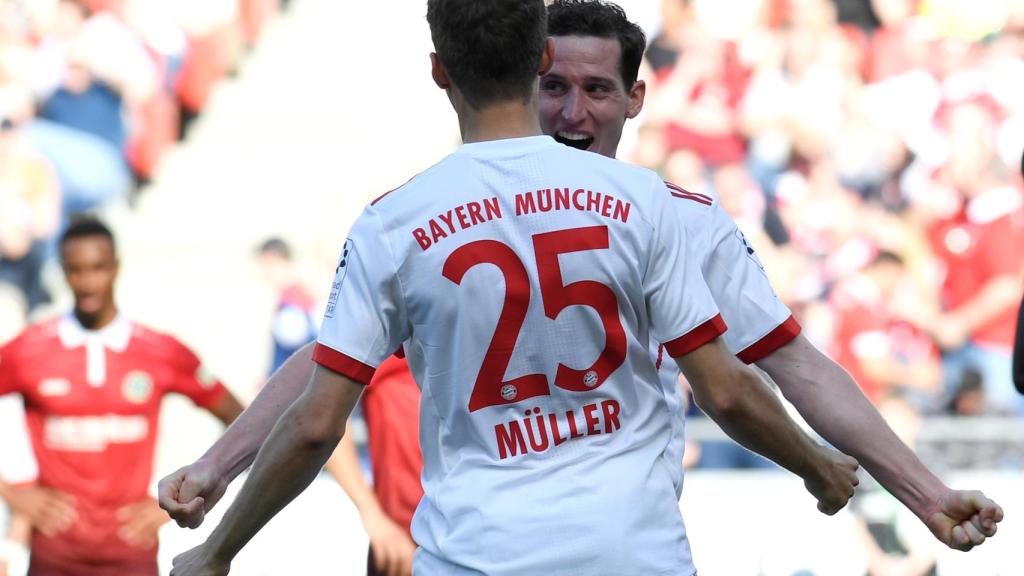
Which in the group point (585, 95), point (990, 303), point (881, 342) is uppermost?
point (585, 95)

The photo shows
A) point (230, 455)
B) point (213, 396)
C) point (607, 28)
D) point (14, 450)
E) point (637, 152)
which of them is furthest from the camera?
point (637, 152)

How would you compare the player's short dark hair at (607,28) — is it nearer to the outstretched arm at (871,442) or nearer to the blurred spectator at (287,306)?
the outstretched arm at (871,442)

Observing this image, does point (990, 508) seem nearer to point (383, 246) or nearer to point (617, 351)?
point (617, 351)

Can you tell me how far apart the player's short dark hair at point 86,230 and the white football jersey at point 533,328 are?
498 centimetres

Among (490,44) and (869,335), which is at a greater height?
(490,44)

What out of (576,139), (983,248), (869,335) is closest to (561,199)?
(576,139)

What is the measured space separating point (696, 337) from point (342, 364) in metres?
0.63

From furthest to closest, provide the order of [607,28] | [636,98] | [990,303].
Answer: [990,303] → [636,98] → [607,28]

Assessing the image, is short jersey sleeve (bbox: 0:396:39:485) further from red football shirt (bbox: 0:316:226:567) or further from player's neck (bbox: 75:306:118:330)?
player's neck (bbox: 75:306:118:330)

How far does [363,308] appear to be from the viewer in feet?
8.74

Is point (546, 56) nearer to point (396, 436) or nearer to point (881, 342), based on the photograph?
point (396, 436)

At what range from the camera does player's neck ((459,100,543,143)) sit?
2.71 metres

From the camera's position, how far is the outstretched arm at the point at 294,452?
2.67 meters

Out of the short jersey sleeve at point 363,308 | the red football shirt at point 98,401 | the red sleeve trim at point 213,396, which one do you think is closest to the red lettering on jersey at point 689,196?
the short jersey sleeve at point 363,308
